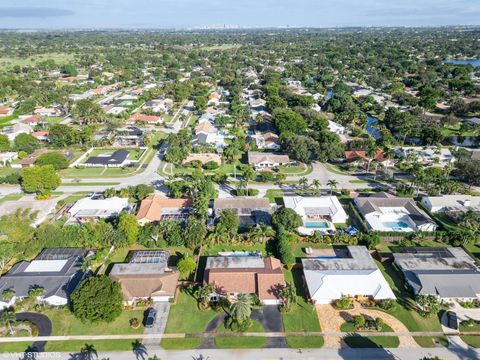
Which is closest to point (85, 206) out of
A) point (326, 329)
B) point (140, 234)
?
point (140, 234)

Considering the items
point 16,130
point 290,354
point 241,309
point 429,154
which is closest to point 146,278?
point 241,309

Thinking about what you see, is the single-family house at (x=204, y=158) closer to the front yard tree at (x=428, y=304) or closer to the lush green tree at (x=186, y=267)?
the lush green tree at (x=186, y=267)

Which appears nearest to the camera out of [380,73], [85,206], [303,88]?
[85,206]

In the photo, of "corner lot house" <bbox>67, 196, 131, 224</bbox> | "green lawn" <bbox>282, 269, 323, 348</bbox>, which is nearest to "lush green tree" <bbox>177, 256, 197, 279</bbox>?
"green lawn" <bbox>282, 269, 323, 348</bbox>

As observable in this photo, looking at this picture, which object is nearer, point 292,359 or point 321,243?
point 292,359

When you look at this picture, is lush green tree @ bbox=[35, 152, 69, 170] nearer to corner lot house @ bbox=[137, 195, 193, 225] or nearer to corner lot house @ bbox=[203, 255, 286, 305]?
corner lot house @ bbox=[137, 195, 193, 225]

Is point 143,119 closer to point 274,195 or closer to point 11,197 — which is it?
point 11,197

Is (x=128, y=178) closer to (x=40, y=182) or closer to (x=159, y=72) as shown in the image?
(x=40, y=182)
